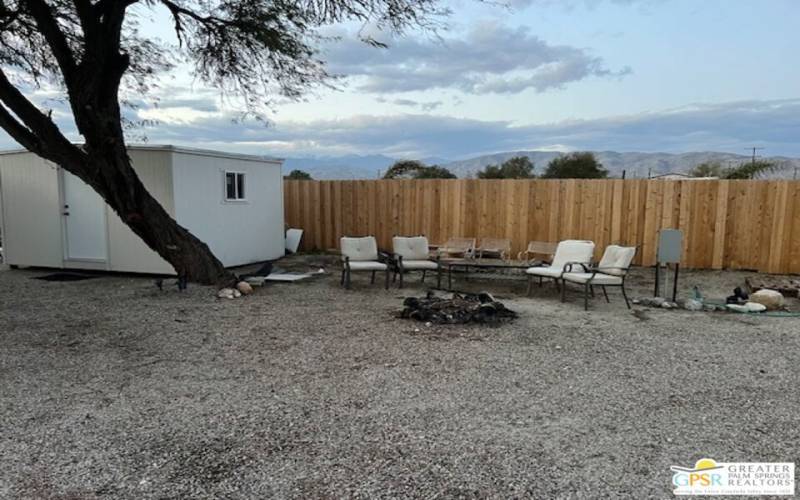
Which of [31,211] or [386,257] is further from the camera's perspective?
[31,211]

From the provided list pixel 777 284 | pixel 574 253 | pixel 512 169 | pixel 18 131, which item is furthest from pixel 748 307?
pixel 512 169

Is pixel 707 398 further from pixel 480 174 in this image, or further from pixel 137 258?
pixel 480 174

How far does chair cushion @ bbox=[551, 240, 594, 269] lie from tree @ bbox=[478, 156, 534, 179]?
1405 centimetres

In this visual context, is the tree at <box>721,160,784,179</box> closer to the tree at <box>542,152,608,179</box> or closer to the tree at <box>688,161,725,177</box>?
the tree at <box>688,161,725,177</box>

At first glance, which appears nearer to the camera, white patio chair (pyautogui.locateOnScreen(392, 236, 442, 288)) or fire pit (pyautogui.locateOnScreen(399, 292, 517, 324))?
fire pit (pyautogui.locateOnScreen(399, 292, 517, 324))

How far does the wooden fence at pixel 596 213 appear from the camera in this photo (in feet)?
28.4

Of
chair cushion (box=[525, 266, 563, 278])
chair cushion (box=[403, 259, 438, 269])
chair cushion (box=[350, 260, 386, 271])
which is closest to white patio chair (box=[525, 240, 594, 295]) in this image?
chair cushion (box=[525, 266, 563, 278])

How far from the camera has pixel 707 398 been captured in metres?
3.55

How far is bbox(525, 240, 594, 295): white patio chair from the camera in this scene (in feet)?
23.4

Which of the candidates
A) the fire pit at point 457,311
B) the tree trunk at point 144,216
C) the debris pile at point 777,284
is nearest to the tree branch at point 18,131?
the tree trunk at point 144,216

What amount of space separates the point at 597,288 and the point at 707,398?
4542mm

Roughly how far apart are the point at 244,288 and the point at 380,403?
4.44 metres

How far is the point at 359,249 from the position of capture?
814 centimetres

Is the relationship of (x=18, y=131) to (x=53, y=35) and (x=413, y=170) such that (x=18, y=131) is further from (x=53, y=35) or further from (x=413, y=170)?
(x=413, y=170)
